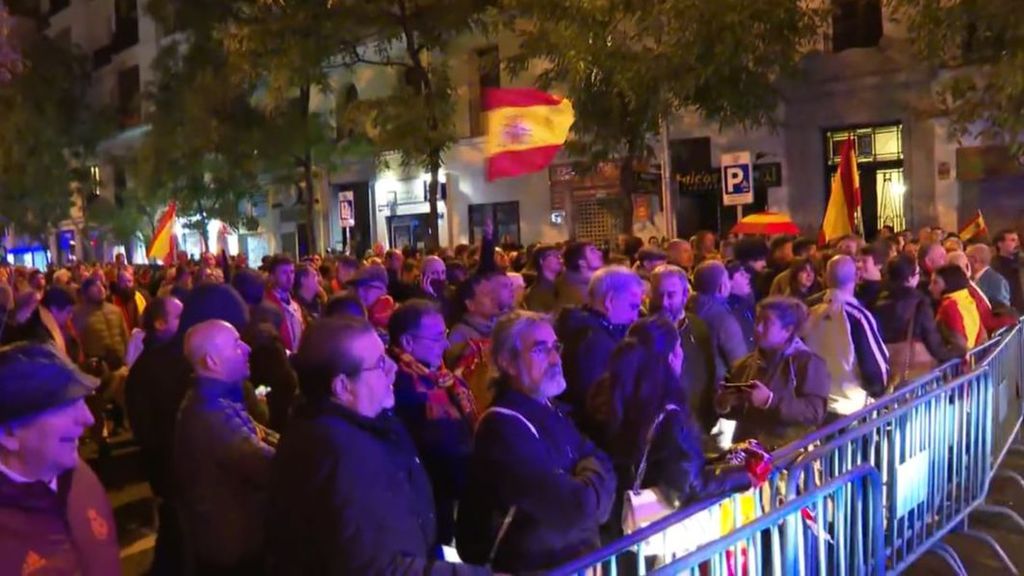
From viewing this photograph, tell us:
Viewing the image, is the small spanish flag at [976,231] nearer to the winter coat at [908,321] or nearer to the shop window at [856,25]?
the winter coat at [908,321]

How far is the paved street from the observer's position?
7293 millimetres

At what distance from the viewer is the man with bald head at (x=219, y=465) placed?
13.1 ft

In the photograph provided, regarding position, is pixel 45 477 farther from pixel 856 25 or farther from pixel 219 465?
pixel 856 25

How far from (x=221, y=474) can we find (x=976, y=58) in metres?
17.2

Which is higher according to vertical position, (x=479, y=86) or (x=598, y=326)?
(x=479, y=86)

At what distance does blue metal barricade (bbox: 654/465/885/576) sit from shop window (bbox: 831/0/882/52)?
1854 cm

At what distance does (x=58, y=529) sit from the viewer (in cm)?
285

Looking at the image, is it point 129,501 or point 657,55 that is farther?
point 657,55

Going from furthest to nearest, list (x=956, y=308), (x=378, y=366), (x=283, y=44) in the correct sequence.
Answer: (x=283, y=44) < (x=956, y=308) < (x=378, y=366)

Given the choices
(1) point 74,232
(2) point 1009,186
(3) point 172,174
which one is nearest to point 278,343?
(2) point 1009,186

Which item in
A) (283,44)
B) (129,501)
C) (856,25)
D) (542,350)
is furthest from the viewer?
(856,25)

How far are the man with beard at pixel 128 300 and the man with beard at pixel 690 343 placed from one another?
8020mm


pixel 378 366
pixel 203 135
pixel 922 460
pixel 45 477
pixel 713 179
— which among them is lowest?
pixel 922 460

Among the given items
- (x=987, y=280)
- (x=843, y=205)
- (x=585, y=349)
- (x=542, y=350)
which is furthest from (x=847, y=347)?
(x=843, y=205)
